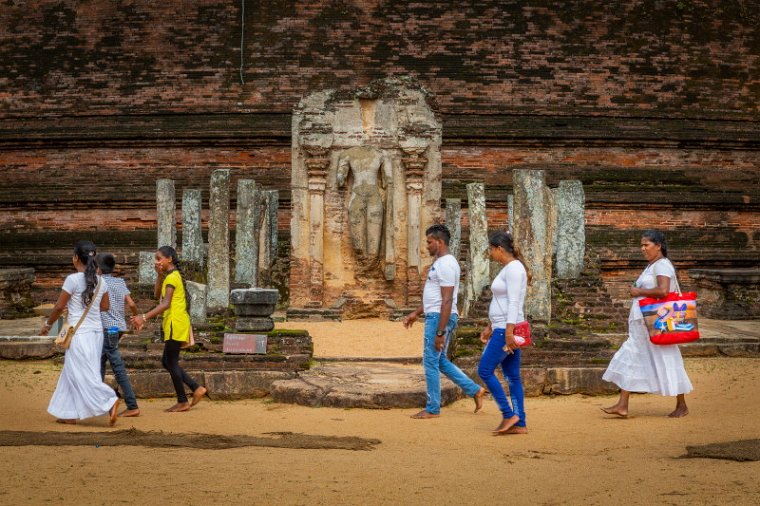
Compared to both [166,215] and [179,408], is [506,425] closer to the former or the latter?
[179,408]

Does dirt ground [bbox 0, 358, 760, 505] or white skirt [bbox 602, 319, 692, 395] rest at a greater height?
white skirt [bbox 602, 319, 692, 395]

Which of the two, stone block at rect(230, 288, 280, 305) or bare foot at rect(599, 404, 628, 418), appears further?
stone block at rect(230, 288, 280, 305)

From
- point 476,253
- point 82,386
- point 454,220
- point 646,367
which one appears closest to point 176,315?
point 82,386

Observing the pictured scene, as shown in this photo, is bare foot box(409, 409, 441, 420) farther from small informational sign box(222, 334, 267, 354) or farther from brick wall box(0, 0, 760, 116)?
brick wall box(0, 0, 760, 116)

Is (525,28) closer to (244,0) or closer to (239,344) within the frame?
(244,0)

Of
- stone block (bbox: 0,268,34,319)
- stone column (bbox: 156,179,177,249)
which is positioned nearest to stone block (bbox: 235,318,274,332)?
stone column (bbox: 156,179,177,249)

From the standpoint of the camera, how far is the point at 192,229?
1352cm

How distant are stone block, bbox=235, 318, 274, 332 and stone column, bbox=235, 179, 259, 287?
329 centimetres

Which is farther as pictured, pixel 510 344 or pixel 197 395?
pixel 197 395

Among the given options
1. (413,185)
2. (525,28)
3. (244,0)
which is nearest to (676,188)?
(525,28)

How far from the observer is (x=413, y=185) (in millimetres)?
14344

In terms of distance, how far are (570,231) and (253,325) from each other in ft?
15.0

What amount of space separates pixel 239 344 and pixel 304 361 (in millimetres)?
568

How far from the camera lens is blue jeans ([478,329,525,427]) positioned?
696 centimetres
